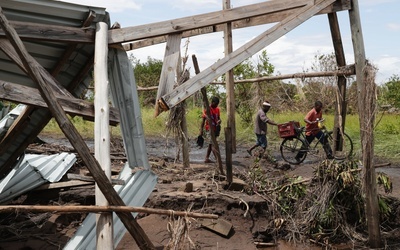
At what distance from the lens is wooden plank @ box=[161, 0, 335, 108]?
593 cm

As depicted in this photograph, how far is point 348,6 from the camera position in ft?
23.0

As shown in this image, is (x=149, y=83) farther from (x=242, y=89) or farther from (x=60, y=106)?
(x=60, y=106)

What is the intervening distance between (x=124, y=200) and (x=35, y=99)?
1453 millimetres

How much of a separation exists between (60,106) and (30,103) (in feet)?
1.16

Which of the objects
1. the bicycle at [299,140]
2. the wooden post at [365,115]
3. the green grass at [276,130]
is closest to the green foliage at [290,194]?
the wooden post at [365,115]

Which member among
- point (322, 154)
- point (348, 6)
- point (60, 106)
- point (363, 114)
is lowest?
point (322, 154)

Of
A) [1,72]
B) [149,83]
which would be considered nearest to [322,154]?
[1,72]

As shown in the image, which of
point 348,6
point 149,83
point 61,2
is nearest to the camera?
point 61,2

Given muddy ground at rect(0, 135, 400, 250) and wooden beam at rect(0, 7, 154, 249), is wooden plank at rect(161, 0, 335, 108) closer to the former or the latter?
wooden beam at rect(0, 7, 154, 249)

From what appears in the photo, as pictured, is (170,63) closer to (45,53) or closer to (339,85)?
(45,53)

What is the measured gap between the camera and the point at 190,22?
233 inches

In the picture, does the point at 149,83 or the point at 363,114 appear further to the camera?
the point at 149,83

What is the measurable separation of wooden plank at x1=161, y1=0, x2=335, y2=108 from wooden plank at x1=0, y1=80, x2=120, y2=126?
36.0 inches

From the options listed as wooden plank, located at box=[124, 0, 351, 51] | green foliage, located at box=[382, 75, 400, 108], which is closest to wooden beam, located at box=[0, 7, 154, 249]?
wooden plank, located at box=[124, 0, 351, 51]
